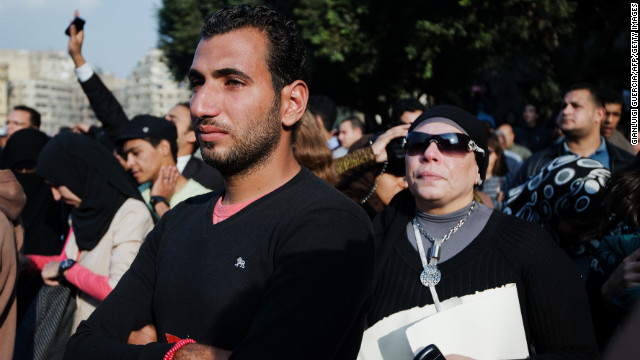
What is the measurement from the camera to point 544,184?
3.63 meters

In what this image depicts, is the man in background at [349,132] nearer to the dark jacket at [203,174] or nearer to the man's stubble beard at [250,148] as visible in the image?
the dark jacket at [203,174]

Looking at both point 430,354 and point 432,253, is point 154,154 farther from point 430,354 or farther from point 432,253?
point 430,354

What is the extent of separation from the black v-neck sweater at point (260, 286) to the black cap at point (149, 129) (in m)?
2.65

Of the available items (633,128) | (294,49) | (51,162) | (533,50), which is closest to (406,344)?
(294,49)

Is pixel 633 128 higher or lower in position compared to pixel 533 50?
lower

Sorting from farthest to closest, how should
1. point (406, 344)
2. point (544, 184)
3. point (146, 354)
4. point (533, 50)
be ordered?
point (533, 50) < point (544, 184) < point (406, 344) < point (146, 354)

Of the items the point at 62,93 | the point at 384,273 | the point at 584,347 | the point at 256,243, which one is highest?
the point at 62,93

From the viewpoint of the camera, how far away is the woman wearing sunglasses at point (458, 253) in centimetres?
240

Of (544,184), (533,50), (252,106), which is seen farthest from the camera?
(533,50)

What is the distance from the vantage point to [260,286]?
69.2 inches

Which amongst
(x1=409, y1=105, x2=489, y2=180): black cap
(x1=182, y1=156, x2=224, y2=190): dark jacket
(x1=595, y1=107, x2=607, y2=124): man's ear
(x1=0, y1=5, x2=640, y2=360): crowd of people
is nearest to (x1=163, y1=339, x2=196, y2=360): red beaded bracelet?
(x1=0, y1=5, x2=640, y2=360): crowd of people

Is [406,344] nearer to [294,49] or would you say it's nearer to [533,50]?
[294,49]

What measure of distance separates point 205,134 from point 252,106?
0.18 meters

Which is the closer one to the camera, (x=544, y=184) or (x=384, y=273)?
(x=384, y=273)
